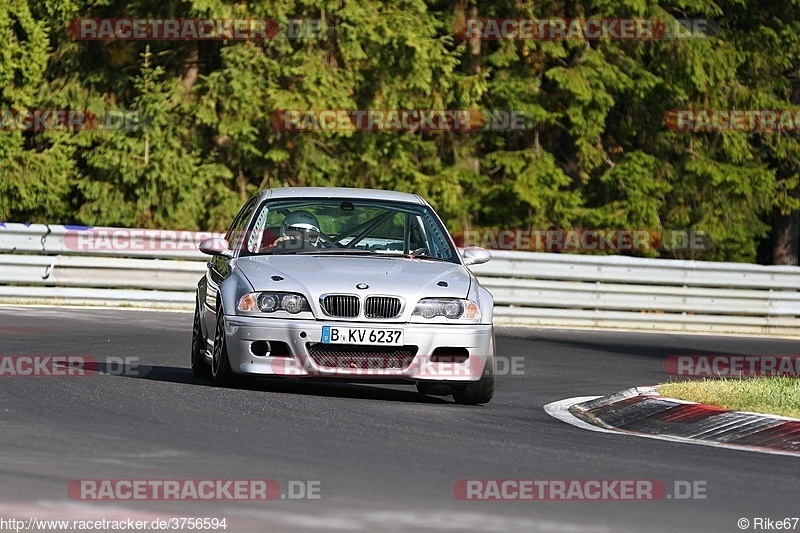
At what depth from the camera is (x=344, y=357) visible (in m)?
10.3

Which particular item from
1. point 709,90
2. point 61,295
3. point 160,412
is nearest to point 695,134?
point 709,90

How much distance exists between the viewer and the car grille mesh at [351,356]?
404 inches

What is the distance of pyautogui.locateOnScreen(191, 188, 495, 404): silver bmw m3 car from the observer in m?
10.3

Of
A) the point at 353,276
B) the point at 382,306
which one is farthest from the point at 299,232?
the point at 382,306

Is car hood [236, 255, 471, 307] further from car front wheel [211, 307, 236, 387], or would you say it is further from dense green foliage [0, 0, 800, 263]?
dense green foliage [0, 0, 800, 263]

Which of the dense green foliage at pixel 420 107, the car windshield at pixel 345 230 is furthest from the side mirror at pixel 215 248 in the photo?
the dense green foliage at pixel 420 107
